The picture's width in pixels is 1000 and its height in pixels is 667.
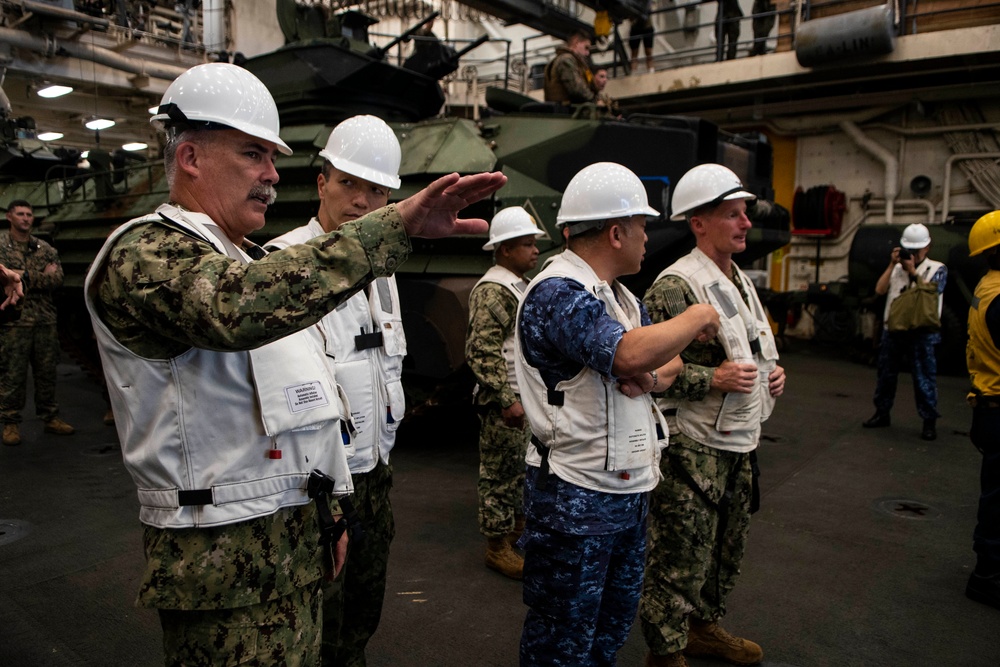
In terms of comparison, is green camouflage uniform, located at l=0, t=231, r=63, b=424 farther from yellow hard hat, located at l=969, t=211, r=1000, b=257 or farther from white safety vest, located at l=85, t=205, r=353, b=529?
yellow hard hat, located at l=969, t=211, r=1000, b=257

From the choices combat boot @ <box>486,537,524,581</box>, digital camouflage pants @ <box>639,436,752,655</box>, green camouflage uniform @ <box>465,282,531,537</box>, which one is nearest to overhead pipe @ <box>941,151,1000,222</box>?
green camouflage uniform @ <box>465,282,531,537</box>

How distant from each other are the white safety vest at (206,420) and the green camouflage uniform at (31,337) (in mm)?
6081

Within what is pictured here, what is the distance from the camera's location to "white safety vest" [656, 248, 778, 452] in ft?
9.69

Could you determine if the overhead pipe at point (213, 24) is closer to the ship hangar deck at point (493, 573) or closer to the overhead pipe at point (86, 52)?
the overhead pipe at point (86, 52)

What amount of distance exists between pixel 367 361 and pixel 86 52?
6.26 metres

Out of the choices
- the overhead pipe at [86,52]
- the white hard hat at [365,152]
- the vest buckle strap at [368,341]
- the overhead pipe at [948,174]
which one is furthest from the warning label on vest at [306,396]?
the overhead pipe at [948,174]

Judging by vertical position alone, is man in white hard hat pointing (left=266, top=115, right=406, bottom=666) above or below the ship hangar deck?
above

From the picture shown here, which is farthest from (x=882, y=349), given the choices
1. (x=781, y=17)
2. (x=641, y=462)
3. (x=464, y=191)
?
(x=781, y=17)

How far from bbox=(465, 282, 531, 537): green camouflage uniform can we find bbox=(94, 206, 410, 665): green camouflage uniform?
7.31 ft

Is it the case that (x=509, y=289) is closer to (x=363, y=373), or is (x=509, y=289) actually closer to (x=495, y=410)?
(x=495, y=410)

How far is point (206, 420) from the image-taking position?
160 centimetres

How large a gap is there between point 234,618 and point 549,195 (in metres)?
4.53

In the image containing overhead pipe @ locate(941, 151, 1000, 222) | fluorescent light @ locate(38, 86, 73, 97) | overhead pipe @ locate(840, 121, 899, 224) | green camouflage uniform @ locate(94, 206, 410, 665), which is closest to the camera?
green camouflage uniform @ locate(94, 206, 410, 665)

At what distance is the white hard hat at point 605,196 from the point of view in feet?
8.00
